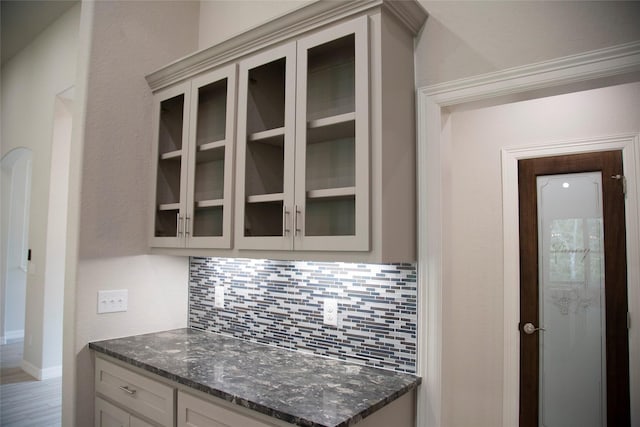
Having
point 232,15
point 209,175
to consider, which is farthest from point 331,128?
point 232,15

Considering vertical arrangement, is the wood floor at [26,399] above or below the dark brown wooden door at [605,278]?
below

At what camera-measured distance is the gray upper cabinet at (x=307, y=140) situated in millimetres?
1641

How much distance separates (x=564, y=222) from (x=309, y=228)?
1.84m

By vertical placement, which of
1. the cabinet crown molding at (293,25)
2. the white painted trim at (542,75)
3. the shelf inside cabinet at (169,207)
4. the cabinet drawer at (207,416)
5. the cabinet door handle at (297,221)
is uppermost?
the cabinet crown molding at (293,25)

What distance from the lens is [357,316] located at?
196cm

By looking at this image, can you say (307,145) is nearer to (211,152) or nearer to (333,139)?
(333,139)

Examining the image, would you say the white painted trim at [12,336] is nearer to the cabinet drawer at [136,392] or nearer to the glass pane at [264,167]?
the cabinet drawer at [136,392]

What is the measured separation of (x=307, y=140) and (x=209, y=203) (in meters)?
0.69

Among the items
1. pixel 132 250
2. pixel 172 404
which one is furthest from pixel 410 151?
pixel 132 250

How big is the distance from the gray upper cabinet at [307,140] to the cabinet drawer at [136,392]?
2.13ft

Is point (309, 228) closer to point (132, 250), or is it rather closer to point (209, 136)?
point (209, 136)

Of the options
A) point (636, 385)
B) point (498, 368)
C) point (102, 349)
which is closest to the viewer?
point (102, 349)

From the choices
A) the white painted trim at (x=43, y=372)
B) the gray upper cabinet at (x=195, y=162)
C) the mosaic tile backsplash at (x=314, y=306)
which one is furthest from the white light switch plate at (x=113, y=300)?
the white painted trim at (x=43, y=372)

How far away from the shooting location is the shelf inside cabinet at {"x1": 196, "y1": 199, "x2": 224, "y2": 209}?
7.02 ft
